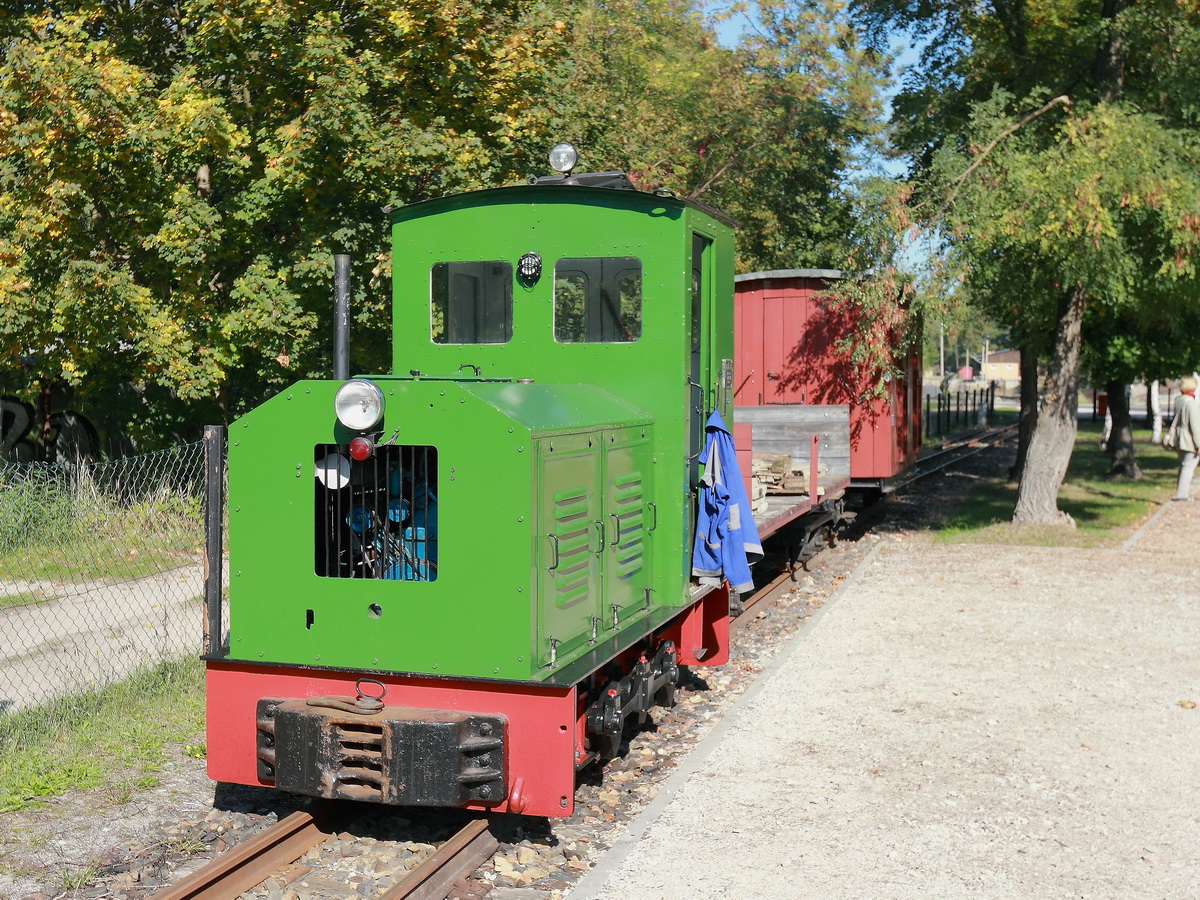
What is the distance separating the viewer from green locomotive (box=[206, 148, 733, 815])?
5281mm

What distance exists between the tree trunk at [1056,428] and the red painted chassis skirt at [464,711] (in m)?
12.7

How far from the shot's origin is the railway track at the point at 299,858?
15.9 feet

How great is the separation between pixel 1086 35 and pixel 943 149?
8.40 feet

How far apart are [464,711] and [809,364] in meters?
11.0

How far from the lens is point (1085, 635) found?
35.1 feet

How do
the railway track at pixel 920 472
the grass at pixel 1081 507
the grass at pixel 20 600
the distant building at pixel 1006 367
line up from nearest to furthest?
the grass at pixel 20 600 < the railway track at pixel 920 472 < the grass at pixel 1081 507 < the distant building at pixel 1006 367

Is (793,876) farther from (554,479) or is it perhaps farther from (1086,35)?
(1086,35)

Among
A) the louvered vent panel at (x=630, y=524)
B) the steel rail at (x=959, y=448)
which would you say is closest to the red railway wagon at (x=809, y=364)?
the steel rail at (x=959, y=448)

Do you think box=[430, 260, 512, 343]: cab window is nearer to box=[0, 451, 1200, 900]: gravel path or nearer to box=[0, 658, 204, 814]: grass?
box=[0, 451, 1200, 900]: gravel path

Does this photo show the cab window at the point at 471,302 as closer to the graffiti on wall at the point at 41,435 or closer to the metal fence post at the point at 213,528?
the metal fence post at the point at 213,528

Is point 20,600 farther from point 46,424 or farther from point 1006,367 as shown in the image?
point 1006,367

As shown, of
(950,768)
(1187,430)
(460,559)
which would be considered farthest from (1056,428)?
(460,559)

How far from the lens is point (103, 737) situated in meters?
7.11

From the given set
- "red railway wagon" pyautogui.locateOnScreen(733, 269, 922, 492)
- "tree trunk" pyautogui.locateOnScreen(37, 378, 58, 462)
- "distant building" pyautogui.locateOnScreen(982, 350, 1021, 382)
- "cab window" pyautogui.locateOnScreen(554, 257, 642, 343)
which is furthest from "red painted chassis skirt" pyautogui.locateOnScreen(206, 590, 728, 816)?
"distant building" pyautogui.locateOnScreen(982, 350, 1021, 382)
